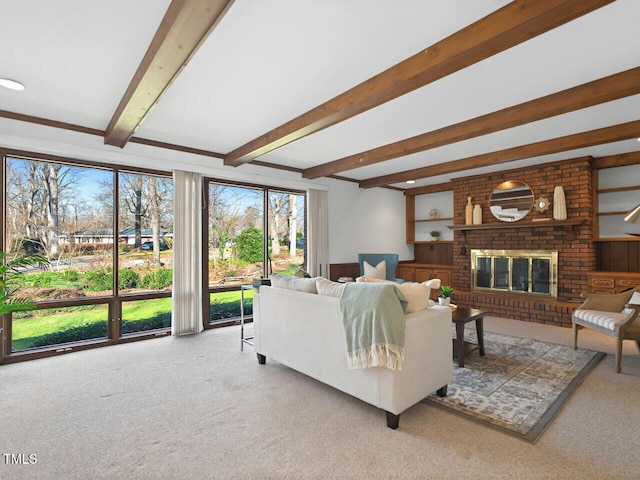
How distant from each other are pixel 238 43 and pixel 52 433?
278 centimetres

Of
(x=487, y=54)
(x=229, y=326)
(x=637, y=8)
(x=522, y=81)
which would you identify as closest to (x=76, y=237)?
(x=229, y=326)

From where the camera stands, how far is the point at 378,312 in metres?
2.16

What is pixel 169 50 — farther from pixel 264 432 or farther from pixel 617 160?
pixel 617 160

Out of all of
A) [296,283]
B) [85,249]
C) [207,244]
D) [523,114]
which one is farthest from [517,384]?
[85,249]

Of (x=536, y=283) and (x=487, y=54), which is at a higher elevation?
(x=487, y=54)

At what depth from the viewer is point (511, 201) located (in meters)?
5.53

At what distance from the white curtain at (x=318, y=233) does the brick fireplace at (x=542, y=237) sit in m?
2.44

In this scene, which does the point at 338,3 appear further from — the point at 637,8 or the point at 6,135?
the point at 6,135

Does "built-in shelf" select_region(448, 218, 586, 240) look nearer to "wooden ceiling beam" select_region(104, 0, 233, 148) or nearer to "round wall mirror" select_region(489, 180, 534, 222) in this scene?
"round wall mirror" select_region(489, 180, 534, 222)

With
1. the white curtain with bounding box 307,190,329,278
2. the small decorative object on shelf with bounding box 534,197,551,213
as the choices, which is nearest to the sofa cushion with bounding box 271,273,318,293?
the white curtain with bounding box 307,190,329,278

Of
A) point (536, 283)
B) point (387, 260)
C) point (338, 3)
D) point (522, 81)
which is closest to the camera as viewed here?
point (338, 3)

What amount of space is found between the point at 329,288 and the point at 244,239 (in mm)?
2779

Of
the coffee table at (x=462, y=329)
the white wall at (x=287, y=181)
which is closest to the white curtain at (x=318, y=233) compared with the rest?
the white wall at (x=287, y=181)

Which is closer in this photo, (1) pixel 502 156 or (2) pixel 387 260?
(1) pixel 502 156
